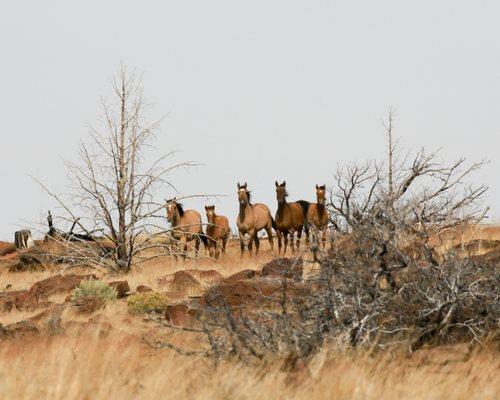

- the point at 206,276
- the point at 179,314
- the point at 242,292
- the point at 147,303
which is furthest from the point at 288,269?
the point at 206,276

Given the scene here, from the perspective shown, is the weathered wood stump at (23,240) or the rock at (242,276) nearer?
the rock at (242,276)

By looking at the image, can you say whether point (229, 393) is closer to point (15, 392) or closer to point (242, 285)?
point (15, 392)

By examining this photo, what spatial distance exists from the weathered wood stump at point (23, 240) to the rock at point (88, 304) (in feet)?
67.9

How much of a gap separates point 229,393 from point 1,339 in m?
6.18

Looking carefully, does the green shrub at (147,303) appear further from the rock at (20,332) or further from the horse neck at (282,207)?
the horse neck at (282,207)

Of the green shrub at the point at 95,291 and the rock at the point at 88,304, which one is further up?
the green shrub at the point at 95,291

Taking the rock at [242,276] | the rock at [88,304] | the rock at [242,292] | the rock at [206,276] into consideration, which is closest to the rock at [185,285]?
the rock at [206,276]

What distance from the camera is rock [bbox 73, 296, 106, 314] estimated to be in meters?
16.5

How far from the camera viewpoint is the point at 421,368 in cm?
874

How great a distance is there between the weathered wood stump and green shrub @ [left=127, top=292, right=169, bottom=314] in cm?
2163

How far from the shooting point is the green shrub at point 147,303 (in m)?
16.1

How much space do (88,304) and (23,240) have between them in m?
21.4

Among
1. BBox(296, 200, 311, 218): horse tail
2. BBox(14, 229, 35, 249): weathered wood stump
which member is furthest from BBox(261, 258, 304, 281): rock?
BBox(14, 229, 35, 249): weathered wood stump

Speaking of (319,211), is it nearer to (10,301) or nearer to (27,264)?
(27,264)
